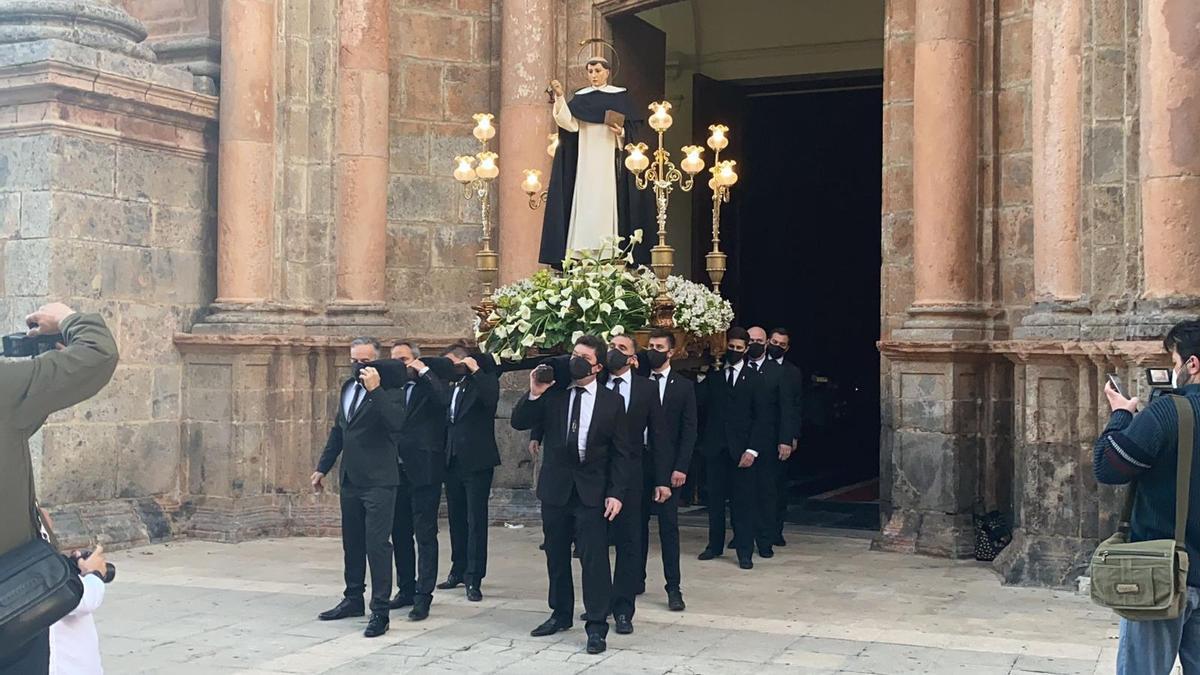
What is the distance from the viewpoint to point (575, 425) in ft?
25.7

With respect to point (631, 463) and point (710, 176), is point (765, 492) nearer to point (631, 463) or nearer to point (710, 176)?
point (631, 463)

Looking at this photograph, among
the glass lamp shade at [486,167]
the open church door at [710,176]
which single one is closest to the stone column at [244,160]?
the glass lamp shade at [486,167]

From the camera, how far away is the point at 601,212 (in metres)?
11.1

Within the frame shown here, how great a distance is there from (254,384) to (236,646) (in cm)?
466

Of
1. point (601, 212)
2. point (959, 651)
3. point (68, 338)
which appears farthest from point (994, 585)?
point (68, 338)

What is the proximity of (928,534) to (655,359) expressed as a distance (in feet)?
9.84

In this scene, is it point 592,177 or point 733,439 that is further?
point 592,177

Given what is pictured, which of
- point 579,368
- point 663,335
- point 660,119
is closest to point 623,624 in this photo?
point 579,368

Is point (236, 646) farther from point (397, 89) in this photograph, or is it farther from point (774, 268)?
point (774, 268)

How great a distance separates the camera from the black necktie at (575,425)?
782 cm

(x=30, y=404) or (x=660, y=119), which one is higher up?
(x=660, y=119)

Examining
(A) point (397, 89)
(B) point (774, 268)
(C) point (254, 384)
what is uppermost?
(A) point (397, 89)

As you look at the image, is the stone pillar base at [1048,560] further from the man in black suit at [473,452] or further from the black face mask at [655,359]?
the man in black suit at [473,452]

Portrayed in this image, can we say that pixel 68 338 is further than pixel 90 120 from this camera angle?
No
